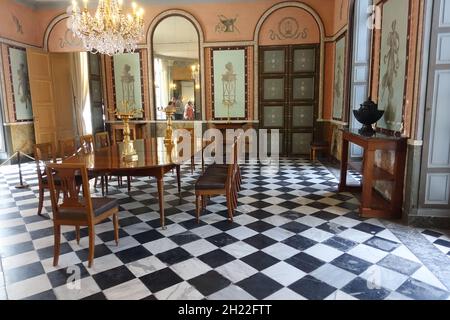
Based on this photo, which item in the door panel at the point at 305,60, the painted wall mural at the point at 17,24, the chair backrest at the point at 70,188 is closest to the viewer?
the chair backrest at the point at 70,188

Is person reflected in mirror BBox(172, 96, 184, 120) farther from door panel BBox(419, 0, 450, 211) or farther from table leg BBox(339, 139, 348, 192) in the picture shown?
door panel BBox(419, 0, 450, 211)

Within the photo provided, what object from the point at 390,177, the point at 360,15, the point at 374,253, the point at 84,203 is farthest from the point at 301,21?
the point at 84,203

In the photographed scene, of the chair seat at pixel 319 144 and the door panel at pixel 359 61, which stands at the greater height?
the door panel at pixel 359 61

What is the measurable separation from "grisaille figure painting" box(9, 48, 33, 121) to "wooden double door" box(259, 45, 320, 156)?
18.1ft

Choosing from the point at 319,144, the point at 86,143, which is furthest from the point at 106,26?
the point at 319,144

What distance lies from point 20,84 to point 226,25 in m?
4.96

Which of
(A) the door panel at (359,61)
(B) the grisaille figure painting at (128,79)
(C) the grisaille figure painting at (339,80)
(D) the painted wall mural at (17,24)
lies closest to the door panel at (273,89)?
(C) the grisaille figure painting at (339,80)

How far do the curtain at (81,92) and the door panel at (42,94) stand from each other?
36.4 inches

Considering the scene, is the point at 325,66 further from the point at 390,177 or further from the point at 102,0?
the point at 102,0

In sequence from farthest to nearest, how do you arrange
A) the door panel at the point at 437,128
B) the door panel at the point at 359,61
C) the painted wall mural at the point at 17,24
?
1. the painted wall mural at the point at 17,24
2. the door panel at the point at 359,61
3. the door panel at the point at 437,128

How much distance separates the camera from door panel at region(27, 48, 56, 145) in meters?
7.34

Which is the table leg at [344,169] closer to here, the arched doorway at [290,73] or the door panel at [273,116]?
the arched doorway at [290,73]

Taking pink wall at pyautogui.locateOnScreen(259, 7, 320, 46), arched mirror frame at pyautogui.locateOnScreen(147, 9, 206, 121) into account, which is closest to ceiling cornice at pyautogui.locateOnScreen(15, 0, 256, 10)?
arched mirror frame at pyautogui.locateOnScreen(147, 9, 206, 121)

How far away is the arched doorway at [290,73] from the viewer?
729cm
